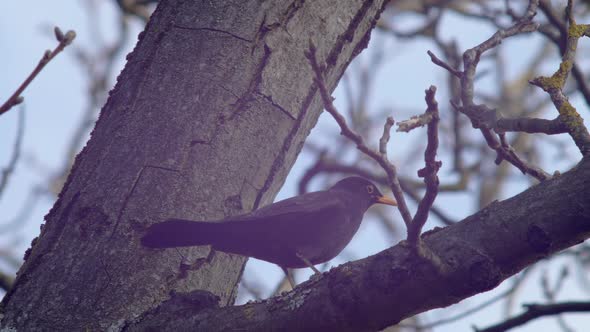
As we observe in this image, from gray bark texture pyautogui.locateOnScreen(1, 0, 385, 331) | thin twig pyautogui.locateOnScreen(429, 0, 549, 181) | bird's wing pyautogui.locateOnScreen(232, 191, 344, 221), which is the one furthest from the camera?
bird's wing pyautogui.locateOnScreen(232, 191, 344, 221)

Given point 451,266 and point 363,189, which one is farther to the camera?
point 363,189

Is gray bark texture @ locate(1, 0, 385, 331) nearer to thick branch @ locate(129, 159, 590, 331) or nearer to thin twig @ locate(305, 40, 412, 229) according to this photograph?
thick branch @ locate(129, 159, 590, 331)

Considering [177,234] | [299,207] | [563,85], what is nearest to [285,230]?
[299,207]

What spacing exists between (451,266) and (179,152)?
4.54ft

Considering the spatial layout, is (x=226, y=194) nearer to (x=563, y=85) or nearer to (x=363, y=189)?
(x=563, y=85)

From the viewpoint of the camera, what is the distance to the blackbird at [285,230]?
9.67 ft

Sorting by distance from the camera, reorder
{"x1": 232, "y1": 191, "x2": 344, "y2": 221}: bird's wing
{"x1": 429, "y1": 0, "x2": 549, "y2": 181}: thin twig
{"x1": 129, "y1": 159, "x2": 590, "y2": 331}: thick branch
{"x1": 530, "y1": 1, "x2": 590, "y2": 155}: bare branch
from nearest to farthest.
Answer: {"x1": 129, "y1": 159, "x2": 590, "y2": 331}: thick branch
{"x1": 530, "y1": 1, "x2": 590, "y2": 155}: bare branch
{"x1": 429, "y1": 0, "x2": 549, "y2": 181}: thin twig
{"x1": 232, "y1": 191, "x2": 344, "y2": 221}: bird's wing

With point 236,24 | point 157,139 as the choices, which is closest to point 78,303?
point 157,139

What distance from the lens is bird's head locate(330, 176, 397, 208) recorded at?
5.45 m

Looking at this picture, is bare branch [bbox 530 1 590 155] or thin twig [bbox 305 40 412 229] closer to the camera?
thin twig [bbox 305 40 412 229]

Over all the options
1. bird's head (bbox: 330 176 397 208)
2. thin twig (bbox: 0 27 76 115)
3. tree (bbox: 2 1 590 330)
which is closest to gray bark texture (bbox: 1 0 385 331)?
tree (bbox: 2 1 590 330)

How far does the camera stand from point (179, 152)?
10.0 ft

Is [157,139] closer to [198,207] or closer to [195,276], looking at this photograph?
[198,207]

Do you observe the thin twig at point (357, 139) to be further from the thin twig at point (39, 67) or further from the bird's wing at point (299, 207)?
the bird's wing at point (299, 207)
